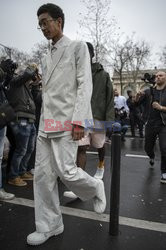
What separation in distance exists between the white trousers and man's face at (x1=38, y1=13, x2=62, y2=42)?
3.14 ft

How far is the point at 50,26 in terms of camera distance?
2186 mm

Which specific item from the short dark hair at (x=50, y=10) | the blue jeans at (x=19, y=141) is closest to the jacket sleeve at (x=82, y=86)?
the short dark hair at (x=50, y=10)

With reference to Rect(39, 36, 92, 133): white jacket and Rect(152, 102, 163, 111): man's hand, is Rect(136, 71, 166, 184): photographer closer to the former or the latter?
Rect(152, 102, 163, 111): man's hand

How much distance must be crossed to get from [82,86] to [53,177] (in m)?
0.88

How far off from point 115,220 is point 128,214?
0.62 metres

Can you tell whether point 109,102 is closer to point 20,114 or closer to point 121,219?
point 20,114

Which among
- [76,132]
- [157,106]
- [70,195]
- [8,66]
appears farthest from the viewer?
[157,106]

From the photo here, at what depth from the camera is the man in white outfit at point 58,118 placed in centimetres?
212

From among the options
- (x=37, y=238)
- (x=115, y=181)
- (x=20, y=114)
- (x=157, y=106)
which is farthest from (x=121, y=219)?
(x=157, y=106)

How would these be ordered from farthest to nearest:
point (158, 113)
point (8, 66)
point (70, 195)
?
point (158, 113) → point (70, 195) → point (8, 66)

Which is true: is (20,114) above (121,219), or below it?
above

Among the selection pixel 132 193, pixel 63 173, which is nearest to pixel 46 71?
pixel 63 173

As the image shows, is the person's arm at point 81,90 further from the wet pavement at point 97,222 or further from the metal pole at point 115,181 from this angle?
the wet pavement at point 97,222

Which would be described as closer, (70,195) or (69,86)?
(69,86)
